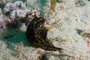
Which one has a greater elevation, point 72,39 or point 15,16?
point 15,16

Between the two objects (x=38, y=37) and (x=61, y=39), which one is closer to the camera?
(x=38, y=37)

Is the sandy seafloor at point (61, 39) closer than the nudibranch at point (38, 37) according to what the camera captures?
Yes

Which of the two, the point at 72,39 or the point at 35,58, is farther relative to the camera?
the point at 72,39

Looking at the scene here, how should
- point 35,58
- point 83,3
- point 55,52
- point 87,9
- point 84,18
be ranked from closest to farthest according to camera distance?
point 35,58 < point 55,52 < point 84,18 < point 87,9 < point 83,3

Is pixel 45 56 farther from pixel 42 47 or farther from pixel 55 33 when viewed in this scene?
pixel 55 33

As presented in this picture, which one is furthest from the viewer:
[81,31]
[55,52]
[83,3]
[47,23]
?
[83,3]

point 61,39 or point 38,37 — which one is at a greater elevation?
point 38,37

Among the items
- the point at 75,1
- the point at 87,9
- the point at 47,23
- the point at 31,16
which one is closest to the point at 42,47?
the point at 47,23

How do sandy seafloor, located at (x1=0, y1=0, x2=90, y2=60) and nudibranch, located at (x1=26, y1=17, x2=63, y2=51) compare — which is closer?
sandy seafloor, located at (x1=0, y1=0, x2=90, y2=60)
